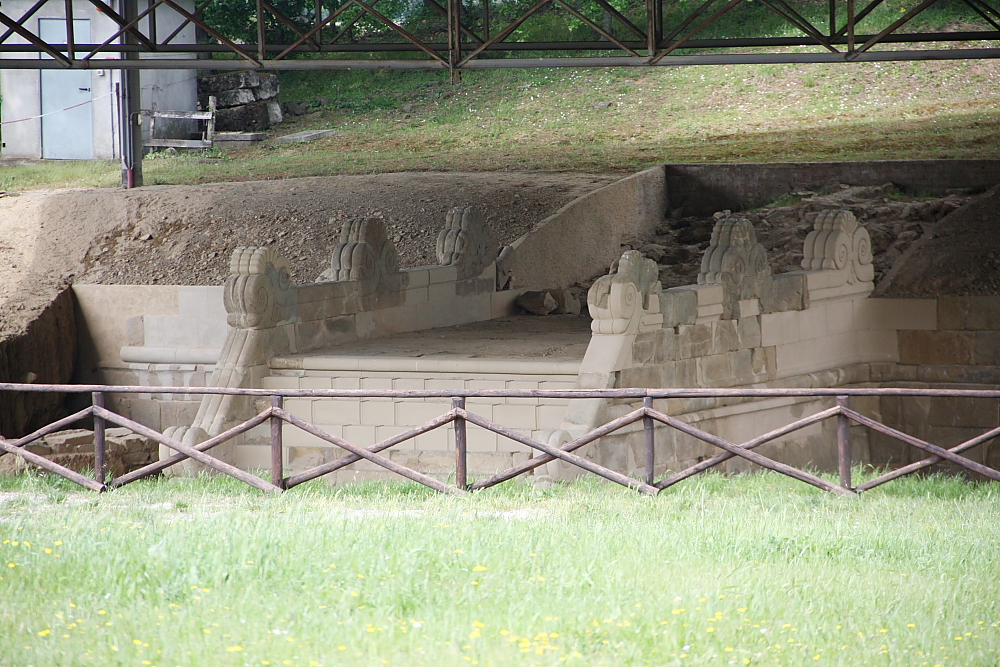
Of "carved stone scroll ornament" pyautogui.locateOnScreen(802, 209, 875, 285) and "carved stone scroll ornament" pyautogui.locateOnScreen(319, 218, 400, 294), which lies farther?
"carved stone scroll ornament" pyautogui.locateOnScreen(802, 209, 875, 285)

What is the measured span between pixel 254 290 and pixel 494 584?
24.6 ft

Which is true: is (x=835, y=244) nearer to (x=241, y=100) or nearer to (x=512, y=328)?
(x=512, y=328)

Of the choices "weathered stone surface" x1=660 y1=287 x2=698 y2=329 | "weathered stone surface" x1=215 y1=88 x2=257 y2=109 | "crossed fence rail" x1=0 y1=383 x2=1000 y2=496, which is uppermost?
"weathered stone surface" x1=215 y1=88 x2=257 y2=109

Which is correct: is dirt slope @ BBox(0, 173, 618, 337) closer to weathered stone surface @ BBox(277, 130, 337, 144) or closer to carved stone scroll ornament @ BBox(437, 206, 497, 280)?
carved stone scroll ornament @ BBox(437, 206, 497, 280)

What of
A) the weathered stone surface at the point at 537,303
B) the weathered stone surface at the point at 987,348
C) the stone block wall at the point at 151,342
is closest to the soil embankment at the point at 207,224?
the stone block wall at the point at 151,342

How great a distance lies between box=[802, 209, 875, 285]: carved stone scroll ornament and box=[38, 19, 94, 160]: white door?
16490 mm

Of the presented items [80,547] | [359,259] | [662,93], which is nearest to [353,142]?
[662,93]

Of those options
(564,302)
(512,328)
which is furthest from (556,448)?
(564,302)

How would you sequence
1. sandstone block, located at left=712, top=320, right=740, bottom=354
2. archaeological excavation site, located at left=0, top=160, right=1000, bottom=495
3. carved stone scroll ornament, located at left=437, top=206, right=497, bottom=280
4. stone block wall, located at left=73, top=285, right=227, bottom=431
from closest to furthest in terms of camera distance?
1. archaeological excavation site, located at left=0, top=160, right=1000, bottom=495
2. sandstone block, located at left=712, top=320, right=740, bottom=354
3. carved stone scroll ornament, located at left=437, top=206, right=497, bottom=280
4. stone block wall, located at left=73, top=285, right=227, bottom=431

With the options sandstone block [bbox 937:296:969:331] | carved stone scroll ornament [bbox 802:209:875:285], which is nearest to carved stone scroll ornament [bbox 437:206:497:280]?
carved stone scroll ornament [bbox 802:209:875:285]

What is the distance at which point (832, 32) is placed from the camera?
46.2ft

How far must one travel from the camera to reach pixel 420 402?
40.1 feet

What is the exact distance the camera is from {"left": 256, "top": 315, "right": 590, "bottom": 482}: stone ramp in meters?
11.7

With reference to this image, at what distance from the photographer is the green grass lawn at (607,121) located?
23766mm
